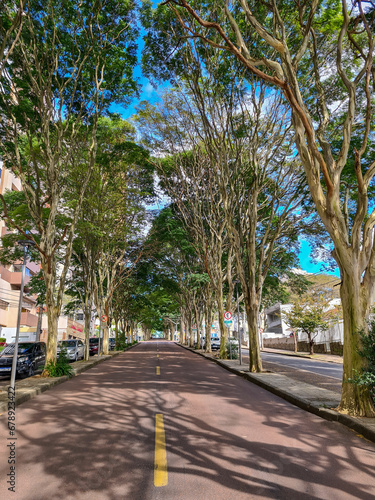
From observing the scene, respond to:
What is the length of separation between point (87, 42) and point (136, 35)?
180 centimetres

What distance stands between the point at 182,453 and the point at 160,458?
12.8 inches

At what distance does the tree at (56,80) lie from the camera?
10.8m

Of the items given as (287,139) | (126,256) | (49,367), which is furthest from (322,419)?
(126,256)

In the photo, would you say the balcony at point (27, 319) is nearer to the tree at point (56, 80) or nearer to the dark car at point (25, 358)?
the dark car at point (25, 358)

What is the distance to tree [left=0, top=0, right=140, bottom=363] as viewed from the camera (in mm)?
10820

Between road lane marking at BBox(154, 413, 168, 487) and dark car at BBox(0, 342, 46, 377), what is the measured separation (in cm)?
1037

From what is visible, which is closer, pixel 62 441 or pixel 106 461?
pixel 106 461

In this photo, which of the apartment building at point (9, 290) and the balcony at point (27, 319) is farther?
the balcony at point (27, 319)

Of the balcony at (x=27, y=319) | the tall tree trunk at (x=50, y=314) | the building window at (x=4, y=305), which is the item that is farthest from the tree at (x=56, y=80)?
the balcony at (x=27, y=319)

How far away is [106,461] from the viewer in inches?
162

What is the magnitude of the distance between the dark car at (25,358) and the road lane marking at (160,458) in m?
10.4

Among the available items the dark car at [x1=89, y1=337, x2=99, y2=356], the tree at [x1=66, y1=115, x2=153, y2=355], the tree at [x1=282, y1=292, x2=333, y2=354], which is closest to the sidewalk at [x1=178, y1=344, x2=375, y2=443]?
the tree at [x1=66, y1=115, x2=153, y2=355]

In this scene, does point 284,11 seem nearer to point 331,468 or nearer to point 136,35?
point 136,35

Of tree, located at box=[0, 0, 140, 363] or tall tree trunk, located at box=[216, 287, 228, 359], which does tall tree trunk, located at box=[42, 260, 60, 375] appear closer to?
Answer: tree, located at box=[0, 0, 140, 363]
